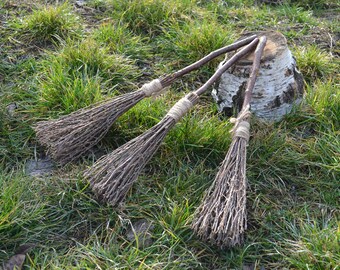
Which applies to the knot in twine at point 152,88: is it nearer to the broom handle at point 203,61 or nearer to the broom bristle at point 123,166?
the broom handle at point 203,61

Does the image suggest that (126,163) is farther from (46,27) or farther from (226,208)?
(46,27)

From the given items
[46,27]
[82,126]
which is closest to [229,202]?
[82,126]

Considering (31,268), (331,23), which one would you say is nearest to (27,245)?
(31,268)

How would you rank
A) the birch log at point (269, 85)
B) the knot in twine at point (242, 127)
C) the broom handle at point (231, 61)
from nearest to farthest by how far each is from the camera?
the knot in twine at point (242, 127) < the broom handle at point (231, 61) < the birch log at point (269, 85)

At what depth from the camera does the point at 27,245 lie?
2.68 metres

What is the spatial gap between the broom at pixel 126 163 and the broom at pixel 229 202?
36cm

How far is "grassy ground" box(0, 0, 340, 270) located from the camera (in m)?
2.70

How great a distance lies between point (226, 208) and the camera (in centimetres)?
267

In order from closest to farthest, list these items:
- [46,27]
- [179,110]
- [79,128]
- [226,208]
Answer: [226,208]
[179,110]
[79,128]
[46,27]

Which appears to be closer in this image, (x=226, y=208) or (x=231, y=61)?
(x=226, y=208)

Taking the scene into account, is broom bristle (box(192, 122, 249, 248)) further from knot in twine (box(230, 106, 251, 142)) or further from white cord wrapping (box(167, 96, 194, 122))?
white cord wrapping (box(167, 96, 194, 122))

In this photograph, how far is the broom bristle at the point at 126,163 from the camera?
2.88 meters

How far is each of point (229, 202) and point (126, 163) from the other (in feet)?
2.04

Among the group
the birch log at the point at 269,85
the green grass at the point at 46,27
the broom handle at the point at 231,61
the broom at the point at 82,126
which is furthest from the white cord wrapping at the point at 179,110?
the green grass at the point at 46,27
